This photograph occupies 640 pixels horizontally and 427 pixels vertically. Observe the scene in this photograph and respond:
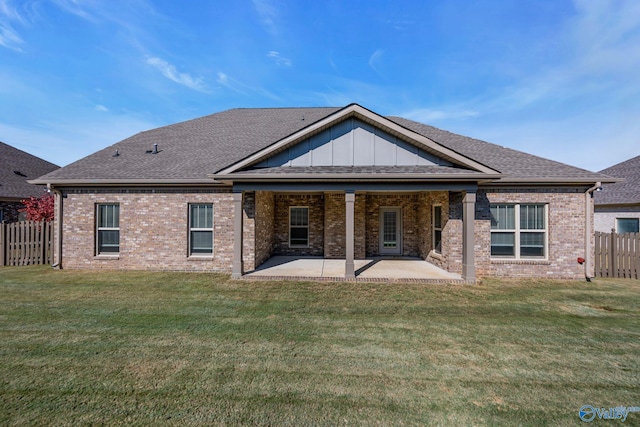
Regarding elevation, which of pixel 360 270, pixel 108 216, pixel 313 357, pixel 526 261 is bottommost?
pixel 313 357

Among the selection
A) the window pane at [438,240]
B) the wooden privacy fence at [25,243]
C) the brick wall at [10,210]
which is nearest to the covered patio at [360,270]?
the window pane at [438,240]

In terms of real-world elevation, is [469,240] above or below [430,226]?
below

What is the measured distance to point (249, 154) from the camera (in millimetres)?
9922

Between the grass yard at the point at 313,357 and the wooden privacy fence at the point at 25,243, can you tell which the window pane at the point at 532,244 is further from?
the wooden privacy fence at the point at 25,243

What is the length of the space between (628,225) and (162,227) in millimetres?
20870

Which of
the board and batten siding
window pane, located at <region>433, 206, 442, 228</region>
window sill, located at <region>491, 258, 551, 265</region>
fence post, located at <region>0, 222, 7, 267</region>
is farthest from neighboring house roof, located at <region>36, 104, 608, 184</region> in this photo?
fence post, located at <region>0, 222, 7, 267</region>

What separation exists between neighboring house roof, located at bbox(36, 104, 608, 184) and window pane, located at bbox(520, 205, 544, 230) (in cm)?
98

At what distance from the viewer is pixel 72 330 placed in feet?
16.5

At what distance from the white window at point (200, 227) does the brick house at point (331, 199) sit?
0.12 ft

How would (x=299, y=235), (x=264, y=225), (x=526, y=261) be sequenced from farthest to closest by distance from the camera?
(x=299, y=235) → (x=264, y=225) → (x=526, y=261)

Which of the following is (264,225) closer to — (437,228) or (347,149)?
(347,149)

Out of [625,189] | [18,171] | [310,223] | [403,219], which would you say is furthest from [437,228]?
[18,171]

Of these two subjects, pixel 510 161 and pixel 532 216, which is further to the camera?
pixel 510 161

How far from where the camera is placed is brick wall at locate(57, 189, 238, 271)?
9734mm
